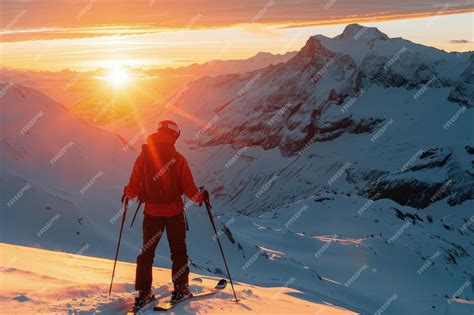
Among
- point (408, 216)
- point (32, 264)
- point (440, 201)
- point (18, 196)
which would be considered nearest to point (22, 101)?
point (18, 196)

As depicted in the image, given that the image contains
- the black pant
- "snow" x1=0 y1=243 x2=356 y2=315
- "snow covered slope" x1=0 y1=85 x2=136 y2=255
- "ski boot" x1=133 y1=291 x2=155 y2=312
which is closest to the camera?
"snow" x1=0 y1=243 x2=356 y2=315

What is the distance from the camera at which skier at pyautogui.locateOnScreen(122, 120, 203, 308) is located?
9672 mm

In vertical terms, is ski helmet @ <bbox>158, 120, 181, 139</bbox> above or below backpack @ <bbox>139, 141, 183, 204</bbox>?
above

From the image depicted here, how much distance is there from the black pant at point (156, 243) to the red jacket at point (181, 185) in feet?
0.43

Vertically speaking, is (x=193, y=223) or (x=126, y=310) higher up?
(x=193, y=223)

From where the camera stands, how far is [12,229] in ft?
71.1

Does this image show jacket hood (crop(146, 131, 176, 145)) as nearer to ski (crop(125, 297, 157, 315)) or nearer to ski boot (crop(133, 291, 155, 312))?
ski boot (crop(133, 291, 155, 312))

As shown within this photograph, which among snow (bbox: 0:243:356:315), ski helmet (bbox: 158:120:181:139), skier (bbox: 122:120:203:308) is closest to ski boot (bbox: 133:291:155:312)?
skier (bbox: 122:120:203:308)

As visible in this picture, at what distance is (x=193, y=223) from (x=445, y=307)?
38.6ft

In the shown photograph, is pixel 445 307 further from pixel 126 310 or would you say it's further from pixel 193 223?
pixel 126 310

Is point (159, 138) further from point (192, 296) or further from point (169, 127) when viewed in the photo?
point (192, 296)

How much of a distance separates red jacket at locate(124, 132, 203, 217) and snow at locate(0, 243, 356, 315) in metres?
1.56

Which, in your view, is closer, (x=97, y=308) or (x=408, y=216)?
(x=97, y=308)

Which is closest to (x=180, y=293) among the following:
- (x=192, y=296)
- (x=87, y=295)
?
(x=192, y=296)
